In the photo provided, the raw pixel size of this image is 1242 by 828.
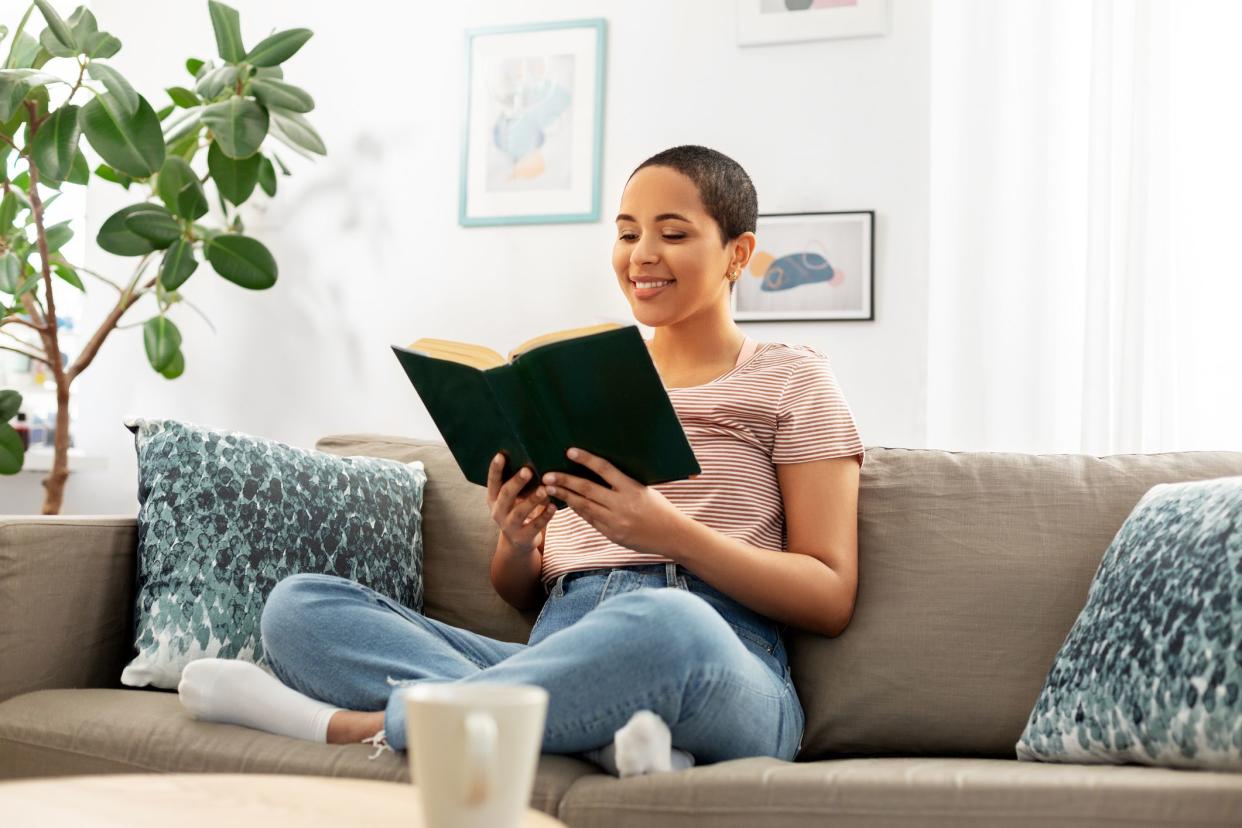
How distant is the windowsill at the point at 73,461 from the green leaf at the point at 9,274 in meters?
0.50

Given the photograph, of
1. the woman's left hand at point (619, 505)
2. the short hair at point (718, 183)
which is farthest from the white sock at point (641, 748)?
the short hair at point (718, 183)

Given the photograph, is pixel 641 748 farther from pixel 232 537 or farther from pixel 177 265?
pixel 177 265

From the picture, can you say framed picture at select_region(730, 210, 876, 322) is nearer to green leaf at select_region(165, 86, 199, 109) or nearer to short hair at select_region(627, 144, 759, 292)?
short hair at select_region(627, 144, 759, 292)

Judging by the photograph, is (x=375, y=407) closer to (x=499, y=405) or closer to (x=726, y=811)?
(x=499, y=405)

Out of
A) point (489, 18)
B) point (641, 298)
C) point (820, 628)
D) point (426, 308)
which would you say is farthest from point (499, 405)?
point (489, 18)

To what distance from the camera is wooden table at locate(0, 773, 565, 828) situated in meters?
0.74

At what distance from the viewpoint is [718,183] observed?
1.78 m

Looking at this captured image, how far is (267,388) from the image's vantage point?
2.95 meters

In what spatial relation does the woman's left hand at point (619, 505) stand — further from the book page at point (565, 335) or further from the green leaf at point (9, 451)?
the green leaf at point (9, 451)

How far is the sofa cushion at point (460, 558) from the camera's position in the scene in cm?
187

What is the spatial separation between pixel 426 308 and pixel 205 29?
3.19ft

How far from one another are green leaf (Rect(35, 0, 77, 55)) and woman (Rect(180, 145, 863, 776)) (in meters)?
1.32

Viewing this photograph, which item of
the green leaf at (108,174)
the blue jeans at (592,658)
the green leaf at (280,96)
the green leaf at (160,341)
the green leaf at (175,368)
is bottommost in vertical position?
the blue jeans at (592,658)

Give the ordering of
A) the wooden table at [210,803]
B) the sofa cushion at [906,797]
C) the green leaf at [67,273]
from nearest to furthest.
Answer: the wooden table at [210,803]
the sofa cushion at [906,797]
the green leaf at [67,273]
